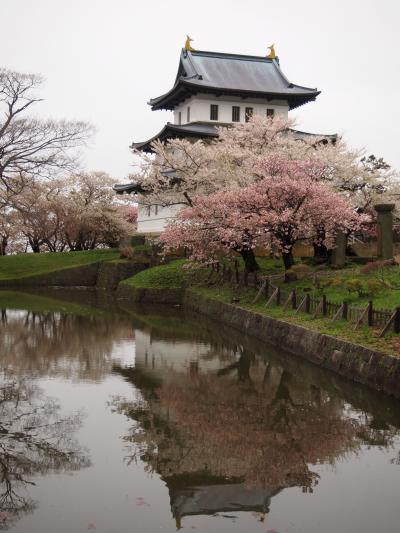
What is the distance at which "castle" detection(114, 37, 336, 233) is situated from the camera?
4891 cm

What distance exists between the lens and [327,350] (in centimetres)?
1700

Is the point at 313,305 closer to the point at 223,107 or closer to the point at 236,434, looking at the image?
the point at 236,434

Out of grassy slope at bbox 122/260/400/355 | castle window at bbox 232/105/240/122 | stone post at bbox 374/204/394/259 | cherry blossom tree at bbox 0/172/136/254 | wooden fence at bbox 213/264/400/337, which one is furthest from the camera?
cherry blossom tree at bbox 0/172/136/254

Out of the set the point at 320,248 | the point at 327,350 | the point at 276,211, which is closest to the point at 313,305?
the point at 327,350

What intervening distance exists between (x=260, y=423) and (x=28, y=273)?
1594 inches

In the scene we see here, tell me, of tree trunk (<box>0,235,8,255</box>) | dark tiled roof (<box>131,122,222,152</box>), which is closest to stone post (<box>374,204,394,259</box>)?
dark tiled roof (<box>131,122,222,152</box>)

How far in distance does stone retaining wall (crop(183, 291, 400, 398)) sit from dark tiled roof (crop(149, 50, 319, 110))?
2762 centimetres

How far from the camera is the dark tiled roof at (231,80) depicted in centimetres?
4984

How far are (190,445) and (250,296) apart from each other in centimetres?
1753

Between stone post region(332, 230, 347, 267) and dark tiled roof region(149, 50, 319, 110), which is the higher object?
dark tiled roof region(149, 50, 319, 110)

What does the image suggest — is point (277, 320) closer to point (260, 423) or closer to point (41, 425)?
point (260, 423)

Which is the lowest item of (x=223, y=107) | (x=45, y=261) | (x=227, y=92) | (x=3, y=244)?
(x=45, y=261)

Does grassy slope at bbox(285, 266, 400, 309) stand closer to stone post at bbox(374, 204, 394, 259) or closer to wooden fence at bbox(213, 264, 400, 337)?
wooden fence at bbox(213, 264, 400, 337)

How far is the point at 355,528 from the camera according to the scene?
759 centimetres
